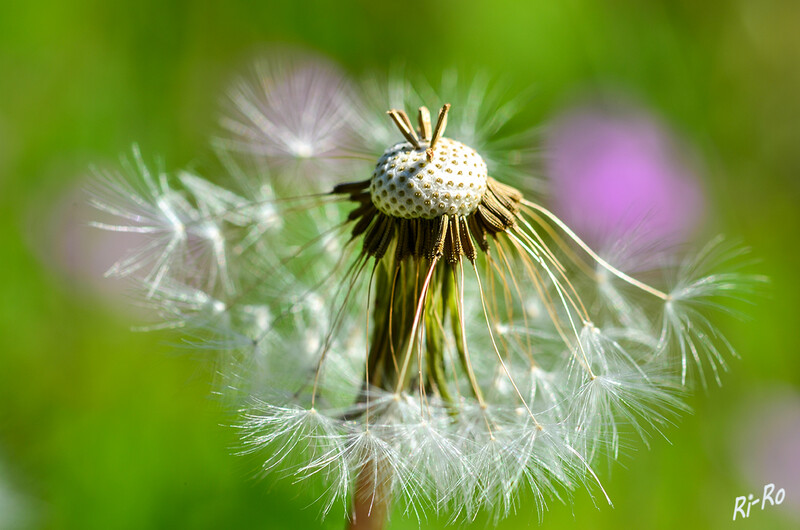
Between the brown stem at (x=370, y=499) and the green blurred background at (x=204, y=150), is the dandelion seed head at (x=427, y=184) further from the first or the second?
the green blurred background at (x=204, y=150)

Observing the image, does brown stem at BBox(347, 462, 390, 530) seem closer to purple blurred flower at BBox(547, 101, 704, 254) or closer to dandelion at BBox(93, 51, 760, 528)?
dandelion at BBox(93, 51, 760, 528)

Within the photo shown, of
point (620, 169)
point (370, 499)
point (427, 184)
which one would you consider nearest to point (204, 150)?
point (620, 169)

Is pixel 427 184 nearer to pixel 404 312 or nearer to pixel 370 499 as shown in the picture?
pixel 404 312

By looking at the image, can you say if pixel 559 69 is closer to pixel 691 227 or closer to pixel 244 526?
pixel 691 227

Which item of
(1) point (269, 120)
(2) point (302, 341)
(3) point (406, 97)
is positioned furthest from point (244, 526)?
(3) point (406, 97)

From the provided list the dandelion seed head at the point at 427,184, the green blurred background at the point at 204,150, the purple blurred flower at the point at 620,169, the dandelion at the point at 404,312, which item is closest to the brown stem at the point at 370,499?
the dandelion at the point at 404,312

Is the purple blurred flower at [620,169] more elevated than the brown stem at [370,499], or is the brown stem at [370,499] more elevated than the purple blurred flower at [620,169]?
the purple blurred flower at [620,169]

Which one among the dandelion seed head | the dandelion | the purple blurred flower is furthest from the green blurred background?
the dandelion seed head
